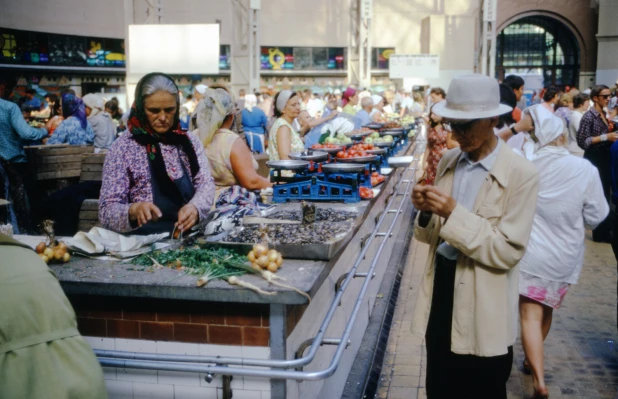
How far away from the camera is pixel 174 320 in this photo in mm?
2869

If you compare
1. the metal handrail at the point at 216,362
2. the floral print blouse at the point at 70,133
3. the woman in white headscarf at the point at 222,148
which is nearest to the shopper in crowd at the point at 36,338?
the metal handrail at the point at 216,362

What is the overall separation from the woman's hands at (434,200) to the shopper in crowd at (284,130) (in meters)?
3.86

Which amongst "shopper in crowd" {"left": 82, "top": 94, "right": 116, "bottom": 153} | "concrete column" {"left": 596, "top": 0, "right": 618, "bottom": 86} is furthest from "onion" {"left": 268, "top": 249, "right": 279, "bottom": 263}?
"concrete column" {"left": 596, "top": 0, "right": 618, "bottom": 86}

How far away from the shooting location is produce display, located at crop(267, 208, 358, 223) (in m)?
4.06

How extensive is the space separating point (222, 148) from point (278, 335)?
1.98m

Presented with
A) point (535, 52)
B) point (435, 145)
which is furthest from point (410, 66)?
point (535, 52)

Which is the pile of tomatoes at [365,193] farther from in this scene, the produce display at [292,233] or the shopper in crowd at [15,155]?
the shopper in crowd at [15,155]

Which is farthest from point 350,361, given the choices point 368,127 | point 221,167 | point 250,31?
point 250,31

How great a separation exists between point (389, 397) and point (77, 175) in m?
5.46

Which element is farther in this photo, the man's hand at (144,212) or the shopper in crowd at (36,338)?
the man's hand at (144,212)

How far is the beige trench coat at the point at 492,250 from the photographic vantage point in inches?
108

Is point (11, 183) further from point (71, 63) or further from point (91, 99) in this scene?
point (71, 63)

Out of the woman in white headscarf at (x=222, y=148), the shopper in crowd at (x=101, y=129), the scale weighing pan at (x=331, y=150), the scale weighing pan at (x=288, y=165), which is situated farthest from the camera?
the shopper in crowd at (x=101, y=129)

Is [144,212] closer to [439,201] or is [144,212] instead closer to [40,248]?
[40,248]
